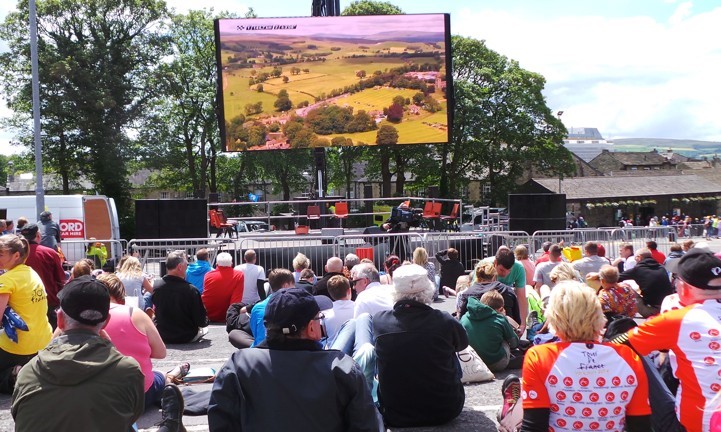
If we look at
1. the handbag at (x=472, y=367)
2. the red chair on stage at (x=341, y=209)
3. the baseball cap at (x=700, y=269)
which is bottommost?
the handbag at (x=472, y=367)

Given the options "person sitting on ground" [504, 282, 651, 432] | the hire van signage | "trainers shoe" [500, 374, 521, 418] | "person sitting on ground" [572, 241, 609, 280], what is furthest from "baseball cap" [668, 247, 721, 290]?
the hire van signage

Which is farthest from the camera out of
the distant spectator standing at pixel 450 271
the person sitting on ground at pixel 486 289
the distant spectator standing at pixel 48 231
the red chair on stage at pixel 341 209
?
the red chair on stage at pixel 341 209

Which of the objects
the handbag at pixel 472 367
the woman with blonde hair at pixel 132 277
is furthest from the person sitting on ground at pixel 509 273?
the woman with blonde hair at pixel 132 277

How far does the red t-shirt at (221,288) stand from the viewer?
10.3 metres

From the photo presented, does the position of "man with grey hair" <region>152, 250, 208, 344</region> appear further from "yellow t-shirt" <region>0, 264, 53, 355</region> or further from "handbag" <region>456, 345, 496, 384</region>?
"handbag" <region>456, 345, 496, 384</region>

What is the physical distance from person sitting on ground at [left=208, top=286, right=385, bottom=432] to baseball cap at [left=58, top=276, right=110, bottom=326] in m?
0.70

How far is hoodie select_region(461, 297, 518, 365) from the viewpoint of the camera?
6.73m

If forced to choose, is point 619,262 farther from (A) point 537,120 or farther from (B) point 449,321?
(A) point 537,120

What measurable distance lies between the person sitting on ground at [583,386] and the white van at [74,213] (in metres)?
17.8

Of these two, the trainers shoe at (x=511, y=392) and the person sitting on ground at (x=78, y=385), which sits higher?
the person sitting on ground at (x=78, y=385)

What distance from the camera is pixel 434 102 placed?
21.2m

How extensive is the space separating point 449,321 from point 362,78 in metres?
16.9

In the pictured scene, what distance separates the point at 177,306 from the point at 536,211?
12406 millimetres

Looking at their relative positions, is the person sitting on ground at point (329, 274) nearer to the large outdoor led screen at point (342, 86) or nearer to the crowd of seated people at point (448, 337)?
the crowd of seated people at point (448, 337)
